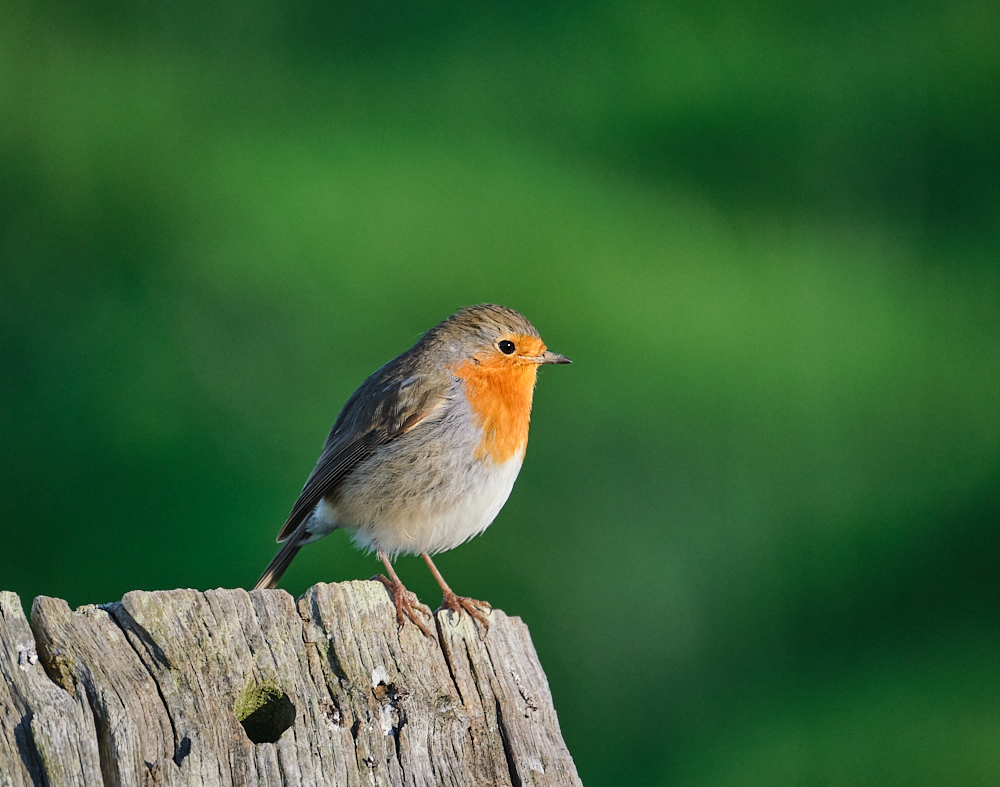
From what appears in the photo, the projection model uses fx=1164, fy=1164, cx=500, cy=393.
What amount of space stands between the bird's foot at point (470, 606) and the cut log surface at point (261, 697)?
0.10m

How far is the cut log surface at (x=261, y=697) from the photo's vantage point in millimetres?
2402

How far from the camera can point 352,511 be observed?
478 centimetres

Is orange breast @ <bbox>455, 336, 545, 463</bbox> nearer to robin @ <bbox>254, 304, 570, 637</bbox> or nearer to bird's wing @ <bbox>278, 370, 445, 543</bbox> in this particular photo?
robin @ <bbox>254, 304, 570, 637</bbox>

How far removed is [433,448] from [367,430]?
34 cm

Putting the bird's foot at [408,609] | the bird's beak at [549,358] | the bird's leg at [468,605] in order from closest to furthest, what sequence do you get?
1. the bird's foot at [408,609]
2. the bird's leg at [468,605]
3. the bird's beak at [549,358]

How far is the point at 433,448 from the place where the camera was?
4.64 metres

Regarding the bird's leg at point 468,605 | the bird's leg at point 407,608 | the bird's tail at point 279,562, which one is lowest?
the bird's tail at point 279,562

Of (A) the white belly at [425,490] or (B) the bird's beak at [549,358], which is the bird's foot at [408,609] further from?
(B) the bird's beak at [549,358]

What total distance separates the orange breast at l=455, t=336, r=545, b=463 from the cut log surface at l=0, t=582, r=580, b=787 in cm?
173

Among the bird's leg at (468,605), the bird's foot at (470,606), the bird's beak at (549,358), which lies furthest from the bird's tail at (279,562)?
the bird's beak at (549,358)

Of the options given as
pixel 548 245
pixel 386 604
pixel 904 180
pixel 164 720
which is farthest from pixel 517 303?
pixel 164 720

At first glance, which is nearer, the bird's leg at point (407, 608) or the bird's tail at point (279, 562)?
the bird's leg at point (407, 608)

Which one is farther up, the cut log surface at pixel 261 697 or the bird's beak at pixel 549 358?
the bird's beak at pixel 549 358

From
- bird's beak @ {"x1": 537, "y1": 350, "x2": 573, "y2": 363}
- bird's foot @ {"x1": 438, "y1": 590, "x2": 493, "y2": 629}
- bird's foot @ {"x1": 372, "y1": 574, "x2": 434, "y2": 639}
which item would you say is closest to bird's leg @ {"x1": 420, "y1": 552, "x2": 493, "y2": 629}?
bird's foot @ {"x1": 438, "y1": 590, "x2": 493, "y2": 629}
